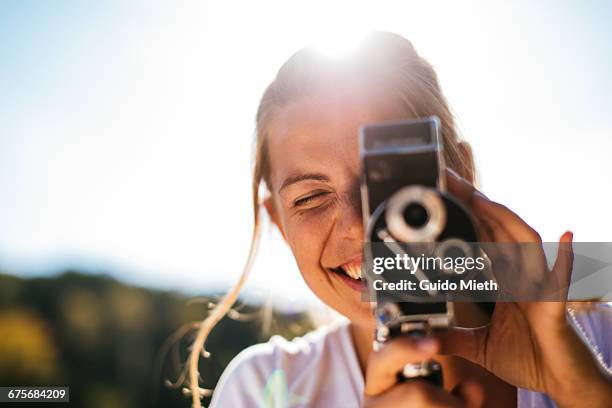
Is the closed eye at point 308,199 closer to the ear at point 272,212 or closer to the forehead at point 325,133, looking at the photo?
the forehead at point 325,133

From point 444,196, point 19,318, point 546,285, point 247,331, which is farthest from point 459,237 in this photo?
point 19,318

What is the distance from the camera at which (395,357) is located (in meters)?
0.84

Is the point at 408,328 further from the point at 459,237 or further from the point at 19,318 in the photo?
the point at 19,318

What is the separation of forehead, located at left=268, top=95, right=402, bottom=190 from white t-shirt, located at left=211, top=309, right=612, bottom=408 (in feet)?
1.72

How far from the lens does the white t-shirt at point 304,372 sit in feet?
5.00

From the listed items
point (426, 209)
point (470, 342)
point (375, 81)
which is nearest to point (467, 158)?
point (375, 81)

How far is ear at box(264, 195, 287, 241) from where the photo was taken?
1.67m

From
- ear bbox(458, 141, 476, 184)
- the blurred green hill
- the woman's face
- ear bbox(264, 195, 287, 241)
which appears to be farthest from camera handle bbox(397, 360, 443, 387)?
the blurred green hill

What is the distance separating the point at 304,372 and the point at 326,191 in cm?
55

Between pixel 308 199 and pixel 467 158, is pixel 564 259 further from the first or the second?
pixel 308 199

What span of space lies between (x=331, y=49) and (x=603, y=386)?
1027 mm

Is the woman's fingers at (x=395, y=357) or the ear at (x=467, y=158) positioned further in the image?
the ear at (x=467, y=158)

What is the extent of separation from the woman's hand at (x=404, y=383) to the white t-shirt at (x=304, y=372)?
2.21 ft

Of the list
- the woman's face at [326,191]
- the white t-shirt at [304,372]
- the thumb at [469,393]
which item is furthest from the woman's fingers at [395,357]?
the white t-shirt at [304,372]
